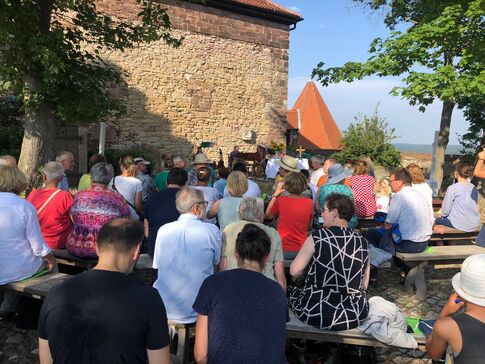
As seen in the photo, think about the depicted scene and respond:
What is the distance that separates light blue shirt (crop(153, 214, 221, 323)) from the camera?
3.07m

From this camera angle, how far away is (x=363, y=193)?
6.05m

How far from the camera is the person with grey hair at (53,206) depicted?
409 cm

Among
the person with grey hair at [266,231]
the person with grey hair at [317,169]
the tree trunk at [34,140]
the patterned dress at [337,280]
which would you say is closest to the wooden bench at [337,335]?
the patterned dress at [337,280]

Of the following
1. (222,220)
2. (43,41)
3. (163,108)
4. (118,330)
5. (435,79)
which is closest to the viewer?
(118,330)

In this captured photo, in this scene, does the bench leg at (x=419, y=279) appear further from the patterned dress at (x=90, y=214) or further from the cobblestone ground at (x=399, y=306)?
the patterned dress at (x=90, y=214)

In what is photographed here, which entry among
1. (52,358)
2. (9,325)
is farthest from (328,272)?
(9,325)

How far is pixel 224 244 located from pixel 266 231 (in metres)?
0.37

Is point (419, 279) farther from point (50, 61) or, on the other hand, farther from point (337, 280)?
point (50, 61)

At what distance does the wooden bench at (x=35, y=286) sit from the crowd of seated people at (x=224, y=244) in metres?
0.07

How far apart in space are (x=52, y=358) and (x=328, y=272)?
5.98ft

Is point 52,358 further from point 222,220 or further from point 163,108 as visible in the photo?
point 163,108

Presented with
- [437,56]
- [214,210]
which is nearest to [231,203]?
[214,210]

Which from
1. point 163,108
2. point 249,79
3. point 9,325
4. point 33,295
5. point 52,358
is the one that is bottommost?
point 9,325

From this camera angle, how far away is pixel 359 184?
19.7ft
